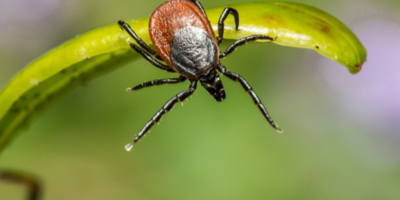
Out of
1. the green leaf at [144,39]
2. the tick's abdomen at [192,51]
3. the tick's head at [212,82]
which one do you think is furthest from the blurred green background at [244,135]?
the green leaf at [144,39]

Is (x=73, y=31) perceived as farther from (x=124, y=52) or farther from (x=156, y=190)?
(x=124, y=52)

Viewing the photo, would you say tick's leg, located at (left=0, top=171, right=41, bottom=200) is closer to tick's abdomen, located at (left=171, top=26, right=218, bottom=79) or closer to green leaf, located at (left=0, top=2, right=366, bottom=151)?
green leaf, located at (left=0, top=2, right=366, bottom=151)

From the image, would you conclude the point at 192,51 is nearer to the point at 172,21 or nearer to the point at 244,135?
the point at 172,21

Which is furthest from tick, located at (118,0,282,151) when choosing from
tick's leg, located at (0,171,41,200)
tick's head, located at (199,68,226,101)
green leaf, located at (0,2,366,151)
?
tick's leg, located at (0,171,41,200)

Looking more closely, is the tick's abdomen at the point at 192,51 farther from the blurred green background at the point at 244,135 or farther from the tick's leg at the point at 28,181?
the blurred green background at the point at 244,135

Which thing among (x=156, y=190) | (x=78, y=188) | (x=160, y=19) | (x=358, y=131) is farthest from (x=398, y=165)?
(x=160, y=19)
